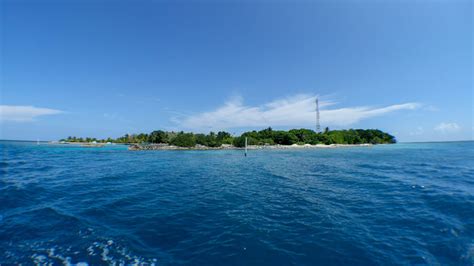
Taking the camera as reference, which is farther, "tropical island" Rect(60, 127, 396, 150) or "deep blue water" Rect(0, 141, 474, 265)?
"tropical island" Rect(60, 127, 396, 150)

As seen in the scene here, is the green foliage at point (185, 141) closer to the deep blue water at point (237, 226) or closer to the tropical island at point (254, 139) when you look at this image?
the tropical island at point (254, 139)

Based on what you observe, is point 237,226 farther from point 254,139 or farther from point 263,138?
point 263,138

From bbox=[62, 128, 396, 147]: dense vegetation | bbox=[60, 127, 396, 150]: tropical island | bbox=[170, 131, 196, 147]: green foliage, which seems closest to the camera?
bbox=[170, 131, 196, 147]: green foliage

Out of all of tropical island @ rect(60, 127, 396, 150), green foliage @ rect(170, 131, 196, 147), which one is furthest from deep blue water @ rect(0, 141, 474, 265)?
green foliage @ rect(170, 131, 196, 147)

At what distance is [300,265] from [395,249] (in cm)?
355

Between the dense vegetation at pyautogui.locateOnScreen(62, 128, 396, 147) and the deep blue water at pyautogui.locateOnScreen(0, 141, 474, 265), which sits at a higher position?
the dense vegetation at pyautogui.locateOnScreen(62, 128, 396, 147)

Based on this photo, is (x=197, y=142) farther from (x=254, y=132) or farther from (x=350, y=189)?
(x=350, y=189)

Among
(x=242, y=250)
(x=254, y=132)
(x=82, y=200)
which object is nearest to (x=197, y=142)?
(x=254, y=132)

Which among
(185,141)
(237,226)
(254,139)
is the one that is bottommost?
(237,226)

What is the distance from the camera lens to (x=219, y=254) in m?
5.77

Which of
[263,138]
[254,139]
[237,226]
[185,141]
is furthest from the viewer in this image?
[263,138]

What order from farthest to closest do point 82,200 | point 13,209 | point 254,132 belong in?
point 254,132 < point 82,200 < point 13,209

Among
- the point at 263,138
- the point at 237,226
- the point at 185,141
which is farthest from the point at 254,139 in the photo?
the point at 237,226

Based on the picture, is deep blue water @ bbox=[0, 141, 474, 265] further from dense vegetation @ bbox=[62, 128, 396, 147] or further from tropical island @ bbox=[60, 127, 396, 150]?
dense vegetation @ bbox=[62, 128, 396, 147]
